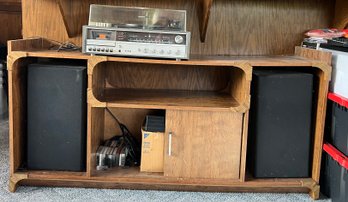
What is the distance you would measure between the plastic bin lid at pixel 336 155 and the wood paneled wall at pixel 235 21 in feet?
1.86

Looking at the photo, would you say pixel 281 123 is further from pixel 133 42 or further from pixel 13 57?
pixel 13 57

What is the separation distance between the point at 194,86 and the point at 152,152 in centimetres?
44

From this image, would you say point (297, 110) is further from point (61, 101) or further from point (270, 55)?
point (61, 101)

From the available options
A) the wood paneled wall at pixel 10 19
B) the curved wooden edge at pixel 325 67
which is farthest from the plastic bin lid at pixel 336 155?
the wood paneled wall at pixel 10 19

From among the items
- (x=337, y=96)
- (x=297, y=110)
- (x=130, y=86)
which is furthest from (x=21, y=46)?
(x=337, y=96)

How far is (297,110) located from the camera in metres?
1.52

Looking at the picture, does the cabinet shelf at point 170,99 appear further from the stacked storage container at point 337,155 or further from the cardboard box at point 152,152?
the stacked storage container at point 337,155

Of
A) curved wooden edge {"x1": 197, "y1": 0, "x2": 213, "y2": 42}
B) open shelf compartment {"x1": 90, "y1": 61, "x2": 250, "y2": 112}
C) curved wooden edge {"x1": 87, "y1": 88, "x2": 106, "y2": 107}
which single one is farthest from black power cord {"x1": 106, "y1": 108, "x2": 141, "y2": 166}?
curved wooden edge {"x1": 197, "y1": 0, "x2": 213, "y2": 42}

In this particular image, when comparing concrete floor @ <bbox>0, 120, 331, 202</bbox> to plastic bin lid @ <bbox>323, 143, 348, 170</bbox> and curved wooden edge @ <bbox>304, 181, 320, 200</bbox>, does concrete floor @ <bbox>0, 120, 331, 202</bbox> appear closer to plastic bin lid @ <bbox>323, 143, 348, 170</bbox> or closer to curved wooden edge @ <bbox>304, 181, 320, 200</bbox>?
curved wooden edge @ <bbox>304, 181, 320, 200</bbox>

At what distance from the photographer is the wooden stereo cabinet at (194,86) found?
150 centimetres

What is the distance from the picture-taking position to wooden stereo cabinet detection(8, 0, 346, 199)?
1.50m

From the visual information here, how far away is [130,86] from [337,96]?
92cm

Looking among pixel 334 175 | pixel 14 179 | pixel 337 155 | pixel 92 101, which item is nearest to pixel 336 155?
pixel 337 155

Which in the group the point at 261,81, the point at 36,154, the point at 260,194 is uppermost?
the point at 261,81
